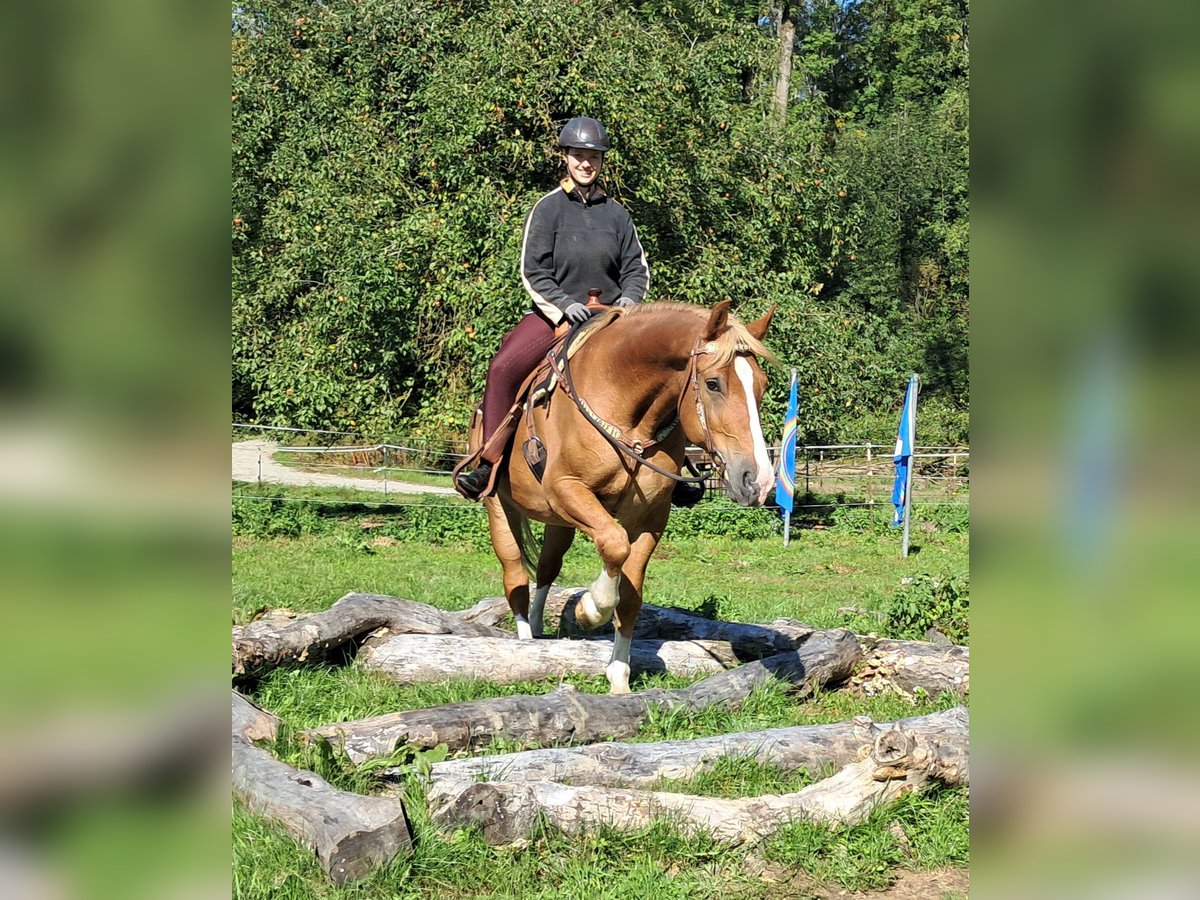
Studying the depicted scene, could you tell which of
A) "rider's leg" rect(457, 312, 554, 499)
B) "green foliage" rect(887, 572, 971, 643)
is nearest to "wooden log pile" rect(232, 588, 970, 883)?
"green foliage" rect(887, 572, 971, 643)

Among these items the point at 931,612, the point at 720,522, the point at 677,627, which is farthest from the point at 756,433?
the point at 720,522

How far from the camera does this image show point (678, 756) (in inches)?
201

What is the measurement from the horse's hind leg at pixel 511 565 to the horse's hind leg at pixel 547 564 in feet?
0.25

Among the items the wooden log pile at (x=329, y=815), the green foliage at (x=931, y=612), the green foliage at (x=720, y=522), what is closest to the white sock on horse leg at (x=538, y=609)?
the green foliage at (x=931, y=612)

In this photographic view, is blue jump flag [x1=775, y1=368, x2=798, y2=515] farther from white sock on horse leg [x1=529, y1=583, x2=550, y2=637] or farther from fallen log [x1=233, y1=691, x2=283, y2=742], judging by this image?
fallen log [x1=233, y1=691, x2=283, y2=742]

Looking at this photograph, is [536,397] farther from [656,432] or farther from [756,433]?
[756,433]

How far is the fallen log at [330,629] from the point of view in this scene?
6.79m

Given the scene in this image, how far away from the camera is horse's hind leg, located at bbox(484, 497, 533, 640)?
26.8ft

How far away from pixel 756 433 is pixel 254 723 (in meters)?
2.83
